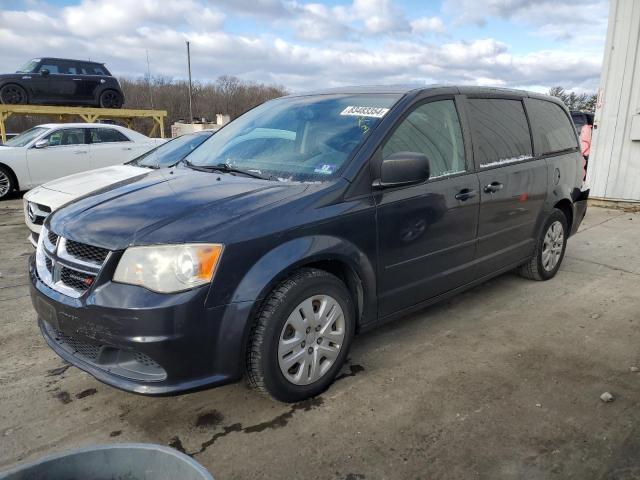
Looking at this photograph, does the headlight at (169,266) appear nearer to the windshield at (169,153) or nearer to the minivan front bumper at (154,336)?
the minivan front bumper at (154,336)

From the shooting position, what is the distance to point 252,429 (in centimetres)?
262

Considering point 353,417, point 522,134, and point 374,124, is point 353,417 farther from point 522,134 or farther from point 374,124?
point 522,134

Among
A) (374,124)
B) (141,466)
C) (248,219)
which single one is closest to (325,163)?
(374,124)

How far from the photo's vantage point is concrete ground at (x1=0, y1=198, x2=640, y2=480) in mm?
2377

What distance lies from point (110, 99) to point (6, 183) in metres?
8.24

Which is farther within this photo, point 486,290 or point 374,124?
point 486,290

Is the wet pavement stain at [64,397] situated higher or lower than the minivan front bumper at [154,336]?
lower

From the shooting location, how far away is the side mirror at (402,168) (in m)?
2.92

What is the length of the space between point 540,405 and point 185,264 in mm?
2016

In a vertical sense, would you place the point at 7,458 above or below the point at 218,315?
below

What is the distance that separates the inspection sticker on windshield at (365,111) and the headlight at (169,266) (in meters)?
1.41

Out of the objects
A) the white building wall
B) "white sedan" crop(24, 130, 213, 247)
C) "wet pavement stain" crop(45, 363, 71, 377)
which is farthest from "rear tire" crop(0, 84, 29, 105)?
the white building wall

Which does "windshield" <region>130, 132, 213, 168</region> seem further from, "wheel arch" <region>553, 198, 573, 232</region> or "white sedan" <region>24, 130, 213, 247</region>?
"wheel arch" <region>553, 198, 573, 232</region>

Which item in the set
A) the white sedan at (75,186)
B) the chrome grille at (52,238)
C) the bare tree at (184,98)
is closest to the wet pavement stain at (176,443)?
the chrome grille at (52,238)
